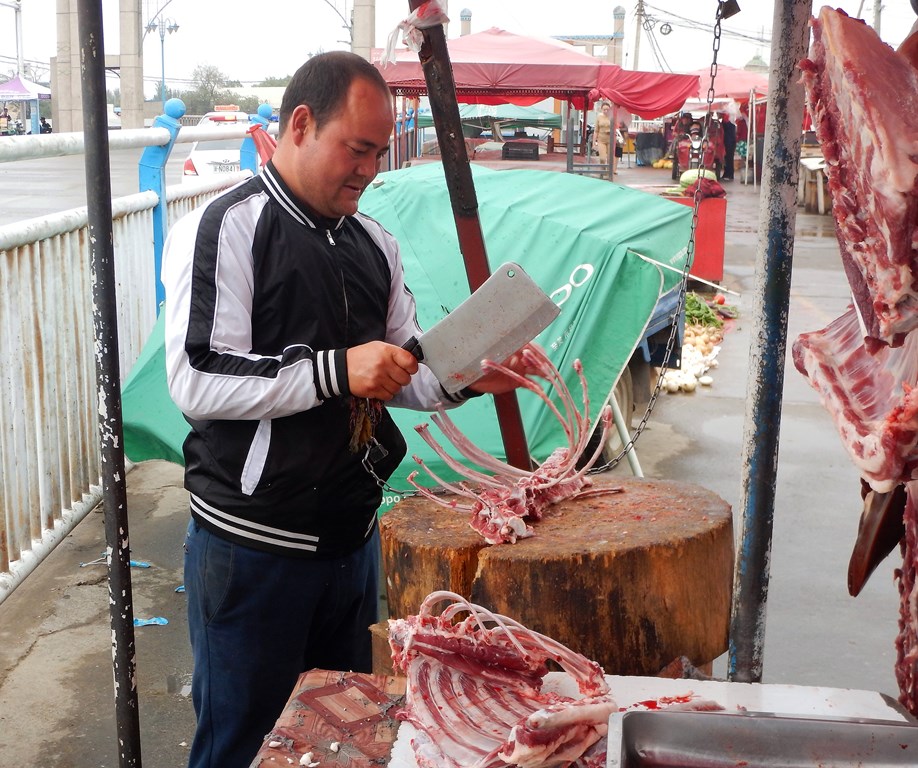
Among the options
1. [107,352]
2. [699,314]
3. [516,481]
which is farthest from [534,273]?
[699,314]

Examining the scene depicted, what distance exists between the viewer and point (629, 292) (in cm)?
493

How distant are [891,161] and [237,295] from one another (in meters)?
1.31

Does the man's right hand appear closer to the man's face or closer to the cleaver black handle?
the cleaver black handle

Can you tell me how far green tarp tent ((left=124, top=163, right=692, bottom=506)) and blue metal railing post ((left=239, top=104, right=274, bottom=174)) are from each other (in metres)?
2.66

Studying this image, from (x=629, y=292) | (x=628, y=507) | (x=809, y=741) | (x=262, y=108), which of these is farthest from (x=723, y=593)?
(x=262, y=108)

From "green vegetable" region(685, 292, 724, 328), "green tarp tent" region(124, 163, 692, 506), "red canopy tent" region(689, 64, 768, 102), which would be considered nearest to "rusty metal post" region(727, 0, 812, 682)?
"green tarp tent" region(124, 163, 692, 506)

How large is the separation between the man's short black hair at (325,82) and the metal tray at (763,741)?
1410mm

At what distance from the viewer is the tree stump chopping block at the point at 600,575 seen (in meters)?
2.39

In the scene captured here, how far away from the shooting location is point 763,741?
4.80ft

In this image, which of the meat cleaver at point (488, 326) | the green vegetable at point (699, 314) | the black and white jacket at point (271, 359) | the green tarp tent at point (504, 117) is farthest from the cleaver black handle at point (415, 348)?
the green tarp tent at point (504, 117)

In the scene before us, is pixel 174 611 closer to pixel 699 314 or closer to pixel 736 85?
pixel 699 314

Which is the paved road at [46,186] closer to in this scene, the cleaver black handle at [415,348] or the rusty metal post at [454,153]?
the rusty metal post at [454,153]

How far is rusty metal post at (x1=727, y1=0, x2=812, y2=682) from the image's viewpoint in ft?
6.74

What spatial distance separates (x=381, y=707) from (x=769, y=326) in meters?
1.11
